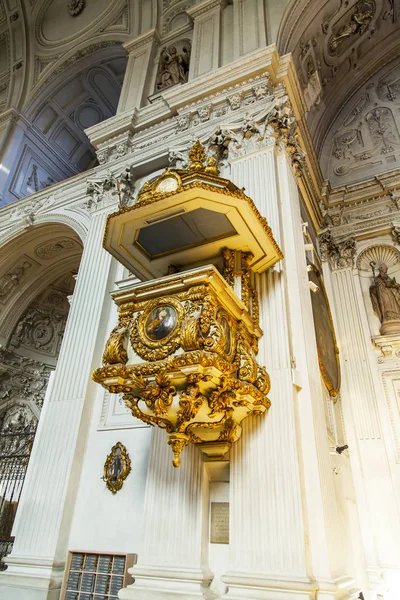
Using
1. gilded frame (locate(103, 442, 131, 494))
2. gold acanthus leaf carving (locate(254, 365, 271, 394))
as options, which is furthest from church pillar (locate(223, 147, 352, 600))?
gilded frame (locate(103, 442, 131, 494))

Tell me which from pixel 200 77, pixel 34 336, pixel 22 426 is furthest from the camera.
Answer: pixel 34 336

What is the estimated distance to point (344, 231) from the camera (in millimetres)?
8203

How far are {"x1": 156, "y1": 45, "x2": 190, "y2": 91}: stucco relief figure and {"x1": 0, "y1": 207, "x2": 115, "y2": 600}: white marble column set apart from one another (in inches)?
171

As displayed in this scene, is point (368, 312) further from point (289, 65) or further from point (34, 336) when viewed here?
point (34, 336)

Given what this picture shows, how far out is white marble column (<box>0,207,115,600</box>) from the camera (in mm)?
4039

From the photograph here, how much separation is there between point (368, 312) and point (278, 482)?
15.6 ft

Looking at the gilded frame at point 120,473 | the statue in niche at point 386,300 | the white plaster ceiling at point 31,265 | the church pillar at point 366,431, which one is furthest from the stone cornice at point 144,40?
the gilded frame at point 120,473

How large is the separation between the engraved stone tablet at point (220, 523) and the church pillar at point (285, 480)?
217 mm

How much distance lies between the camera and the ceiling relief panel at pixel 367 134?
875 centimetres

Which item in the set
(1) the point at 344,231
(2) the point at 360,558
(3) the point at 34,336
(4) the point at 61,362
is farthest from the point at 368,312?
(3) the point at 34,336

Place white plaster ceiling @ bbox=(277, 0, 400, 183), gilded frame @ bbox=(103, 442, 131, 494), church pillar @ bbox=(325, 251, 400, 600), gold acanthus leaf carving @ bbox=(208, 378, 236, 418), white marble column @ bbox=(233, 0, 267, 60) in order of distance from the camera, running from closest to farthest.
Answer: gold acanthus leaf carving @ bbox=(208, 378, 236, 418) < gilded frame @ bbox=(103, 442, 131, 494) < church pillar @ bbox=(325, 251, 400, 600) < white marble column @ bbox=(233, 0, 267, 60) < white plaster ceiling @ bbox=(277, 0, 400, 183)

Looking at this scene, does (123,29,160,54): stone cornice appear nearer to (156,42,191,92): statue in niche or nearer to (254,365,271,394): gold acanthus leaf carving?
(156,42,191,92): statue in niche

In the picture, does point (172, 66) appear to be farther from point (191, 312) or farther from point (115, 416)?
point (191, 312)

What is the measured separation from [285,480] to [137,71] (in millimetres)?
8257
